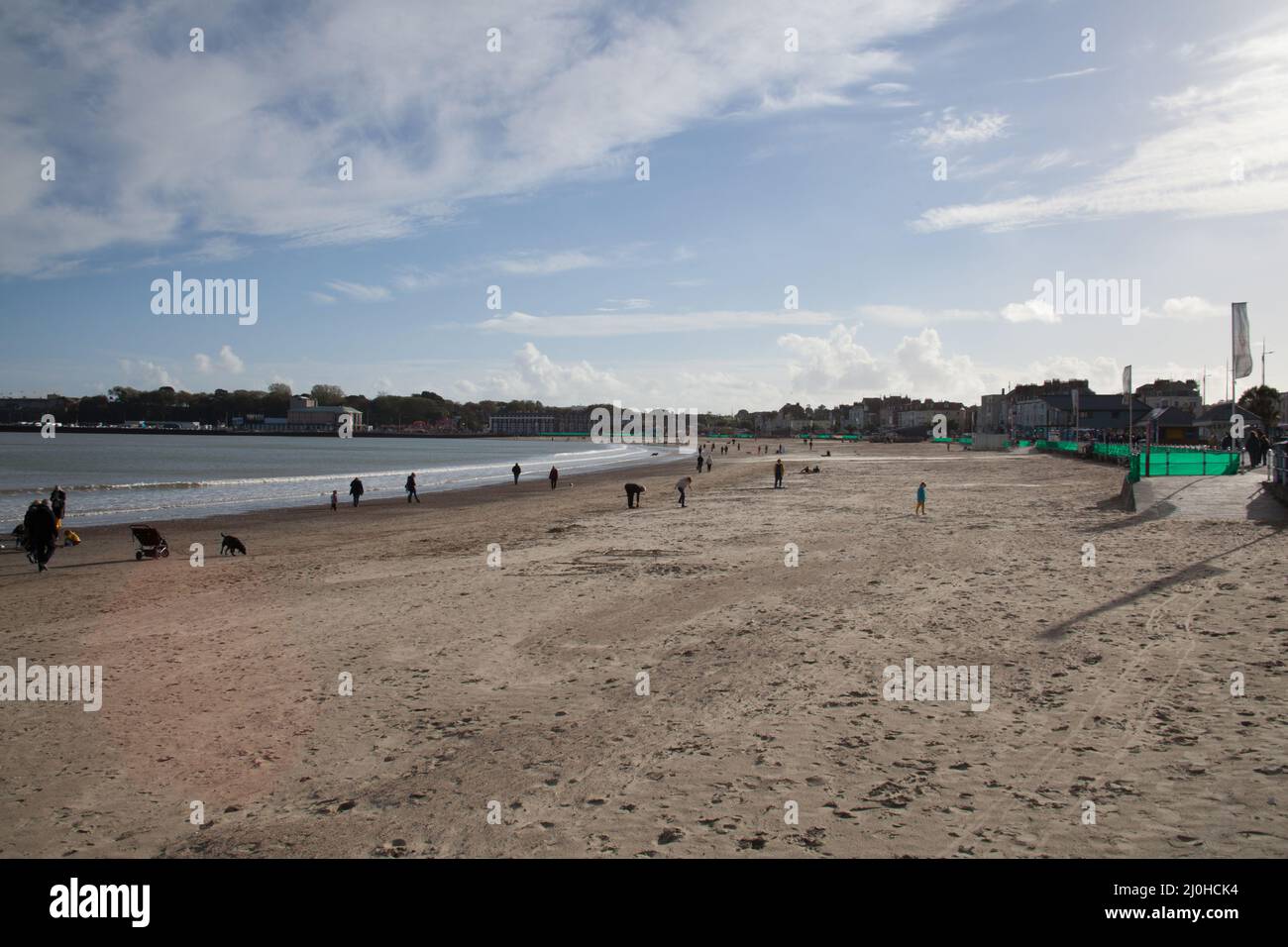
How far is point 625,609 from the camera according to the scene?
10641mm

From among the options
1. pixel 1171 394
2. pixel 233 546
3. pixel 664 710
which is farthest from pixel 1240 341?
pixel 1171 394

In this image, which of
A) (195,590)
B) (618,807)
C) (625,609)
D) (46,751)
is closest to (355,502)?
(195,590)

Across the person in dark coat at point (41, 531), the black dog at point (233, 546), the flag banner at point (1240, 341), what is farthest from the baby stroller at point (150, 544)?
the flag banner at point (1240, 341)

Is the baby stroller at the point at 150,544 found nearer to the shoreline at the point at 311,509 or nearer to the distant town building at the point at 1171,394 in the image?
the shoreline at the point at 311,509

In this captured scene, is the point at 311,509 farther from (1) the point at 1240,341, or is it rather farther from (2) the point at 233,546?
(1) the point at 1240,341

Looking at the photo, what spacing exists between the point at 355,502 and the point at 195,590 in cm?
1891

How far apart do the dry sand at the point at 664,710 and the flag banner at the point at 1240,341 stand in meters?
3.66

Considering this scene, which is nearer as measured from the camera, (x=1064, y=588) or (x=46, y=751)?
(x=46, y=751)

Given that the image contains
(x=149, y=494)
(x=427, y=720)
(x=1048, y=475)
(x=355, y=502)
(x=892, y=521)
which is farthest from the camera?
(x=1048, y=475)

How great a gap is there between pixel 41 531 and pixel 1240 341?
24.4m

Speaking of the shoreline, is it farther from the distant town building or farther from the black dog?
the distant town building

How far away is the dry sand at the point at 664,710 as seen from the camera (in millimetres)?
4582

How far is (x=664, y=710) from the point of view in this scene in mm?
6664
